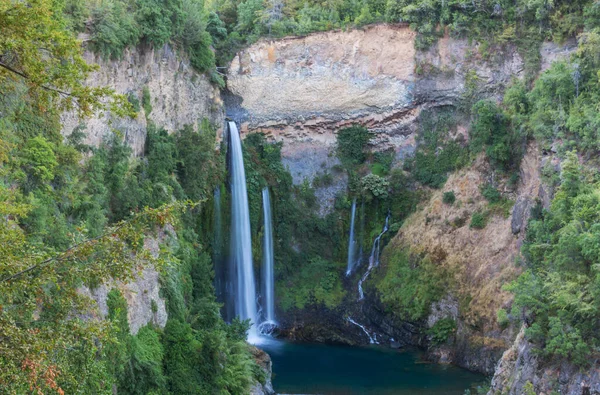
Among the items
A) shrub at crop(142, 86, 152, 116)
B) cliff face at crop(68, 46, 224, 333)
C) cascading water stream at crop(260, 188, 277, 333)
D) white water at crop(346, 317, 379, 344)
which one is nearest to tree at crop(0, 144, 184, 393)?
cliff face at crop(68, 46, 224, 333)

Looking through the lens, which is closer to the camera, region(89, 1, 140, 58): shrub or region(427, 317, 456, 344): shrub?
region(89, 1, 140, 58): shrub

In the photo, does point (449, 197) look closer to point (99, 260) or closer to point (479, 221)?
point (479, 221)

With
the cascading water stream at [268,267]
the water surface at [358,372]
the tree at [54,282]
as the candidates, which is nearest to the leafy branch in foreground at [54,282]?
the tree at [54,282]

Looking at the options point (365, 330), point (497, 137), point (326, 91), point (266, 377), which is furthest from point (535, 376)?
point (326, 91)

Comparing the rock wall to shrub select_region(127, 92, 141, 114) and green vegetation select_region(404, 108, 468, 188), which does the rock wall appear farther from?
green vegetation select_region(404, 108, 468, 188)

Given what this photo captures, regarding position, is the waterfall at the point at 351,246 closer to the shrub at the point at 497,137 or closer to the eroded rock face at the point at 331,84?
the eroded rock face at the point at 331,84

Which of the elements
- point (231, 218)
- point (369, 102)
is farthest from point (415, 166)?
point (231, 218)
